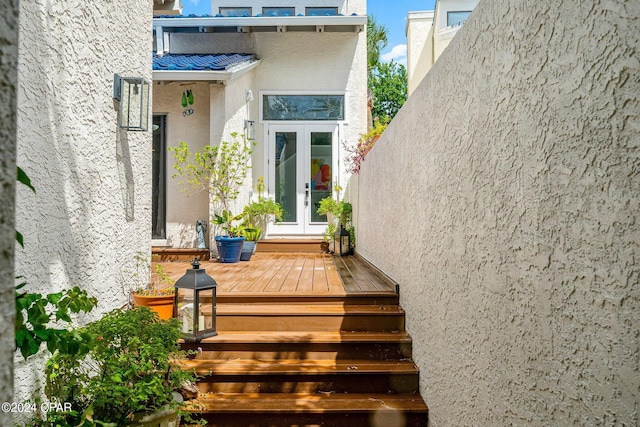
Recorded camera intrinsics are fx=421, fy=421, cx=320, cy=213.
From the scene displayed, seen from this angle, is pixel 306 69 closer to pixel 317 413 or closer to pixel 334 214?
pixel 334 214

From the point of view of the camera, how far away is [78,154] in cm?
271

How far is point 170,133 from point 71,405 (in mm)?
6395

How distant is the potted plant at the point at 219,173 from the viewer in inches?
289

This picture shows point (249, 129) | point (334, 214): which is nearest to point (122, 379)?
point (334, 214)

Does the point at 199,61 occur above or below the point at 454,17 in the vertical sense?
below

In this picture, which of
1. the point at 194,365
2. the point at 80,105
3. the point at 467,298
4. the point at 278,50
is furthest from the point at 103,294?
the point at 278,50

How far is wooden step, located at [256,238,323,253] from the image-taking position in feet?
27.8

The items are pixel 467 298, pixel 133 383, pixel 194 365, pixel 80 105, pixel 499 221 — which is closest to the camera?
pixel 499 221

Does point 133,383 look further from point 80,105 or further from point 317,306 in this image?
point 317,306

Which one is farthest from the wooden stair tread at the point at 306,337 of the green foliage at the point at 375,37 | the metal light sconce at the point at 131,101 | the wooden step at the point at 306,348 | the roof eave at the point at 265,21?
the green foliage at the point at 375,37

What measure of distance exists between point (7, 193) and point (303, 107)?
8871 mm

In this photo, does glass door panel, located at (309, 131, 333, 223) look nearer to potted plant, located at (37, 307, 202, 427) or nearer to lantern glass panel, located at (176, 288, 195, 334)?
lantern glass panel, located at (176, 288, 195, 334)

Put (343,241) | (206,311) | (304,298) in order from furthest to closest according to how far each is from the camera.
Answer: (343,241)
(304,298)
(206,311)

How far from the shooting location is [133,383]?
2.23 meters
